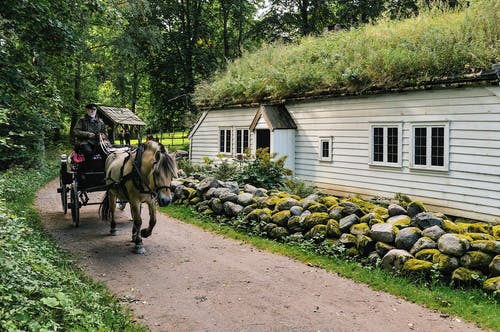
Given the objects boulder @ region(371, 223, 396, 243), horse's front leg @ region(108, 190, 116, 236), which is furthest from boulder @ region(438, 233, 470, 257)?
horse's front leg @ region(108, 190, 116, 236)

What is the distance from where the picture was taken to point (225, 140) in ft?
64.6

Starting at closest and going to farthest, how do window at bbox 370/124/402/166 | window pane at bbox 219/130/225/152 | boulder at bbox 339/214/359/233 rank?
boulder at bbox 339/214/359/233 < window at bbox 370/124/402/166 < window pane at bbox 219/130/225/152

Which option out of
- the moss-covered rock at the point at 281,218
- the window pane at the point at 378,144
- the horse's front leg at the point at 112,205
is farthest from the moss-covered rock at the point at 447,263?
the window pane at the point at 378,144

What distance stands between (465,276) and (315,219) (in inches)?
125

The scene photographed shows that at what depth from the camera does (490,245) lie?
6355 mm

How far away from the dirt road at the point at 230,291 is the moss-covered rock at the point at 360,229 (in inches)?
45.7

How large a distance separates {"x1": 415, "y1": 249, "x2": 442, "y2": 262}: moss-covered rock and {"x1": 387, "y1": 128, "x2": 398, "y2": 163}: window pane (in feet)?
20.9

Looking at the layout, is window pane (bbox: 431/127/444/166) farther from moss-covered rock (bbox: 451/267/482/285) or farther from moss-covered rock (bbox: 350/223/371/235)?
moss-covered rock (bbox: 451/267/482/285)

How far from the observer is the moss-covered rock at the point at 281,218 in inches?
366

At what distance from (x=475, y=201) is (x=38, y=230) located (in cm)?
1059

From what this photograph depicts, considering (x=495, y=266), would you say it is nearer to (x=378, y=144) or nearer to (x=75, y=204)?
(x=378, y=144)

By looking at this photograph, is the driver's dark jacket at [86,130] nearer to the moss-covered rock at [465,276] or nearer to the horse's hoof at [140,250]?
the horse's hoof at [140,250]

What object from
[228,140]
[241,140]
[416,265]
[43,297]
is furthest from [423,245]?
[228,140]

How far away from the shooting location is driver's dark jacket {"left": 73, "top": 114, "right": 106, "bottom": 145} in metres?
9.59
